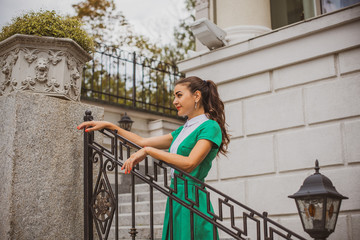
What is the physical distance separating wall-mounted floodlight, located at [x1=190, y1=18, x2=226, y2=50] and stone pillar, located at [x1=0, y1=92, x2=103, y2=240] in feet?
11.8

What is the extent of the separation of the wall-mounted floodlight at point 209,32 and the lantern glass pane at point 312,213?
3475 millimetres

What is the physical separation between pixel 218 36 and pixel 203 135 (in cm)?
393

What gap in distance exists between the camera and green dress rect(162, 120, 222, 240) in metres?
2.61

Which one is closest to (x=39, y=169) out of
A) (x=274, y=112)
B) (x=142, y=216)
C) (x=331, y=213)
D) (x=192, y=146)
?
(x=192, y=146)

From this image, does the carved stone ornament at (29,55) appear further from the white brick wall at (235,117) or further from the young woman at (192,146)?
the white brick wall at (235,117)

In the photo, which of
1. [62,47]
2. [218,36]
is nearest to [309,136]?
[218,36]

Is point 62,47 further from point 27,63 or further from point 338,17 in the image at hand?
point 338,17

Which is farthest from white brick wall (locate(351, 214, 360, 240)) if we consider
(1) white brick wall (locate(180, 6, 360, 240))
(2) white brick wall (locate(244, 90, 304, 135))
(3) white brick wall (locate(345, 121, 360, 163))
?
(2) white brick wall (locate(244, 90, 304, 135))

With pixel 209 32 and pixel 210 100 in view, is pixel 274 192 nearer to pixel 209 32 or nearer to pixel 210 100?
pixel 209 32

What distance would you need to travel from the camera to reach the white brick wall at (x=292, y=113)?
4.91 m

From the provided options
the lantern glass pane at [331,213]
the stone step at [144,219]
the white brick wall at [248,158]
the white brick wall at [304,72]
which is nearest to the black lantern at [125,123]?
the stone step at [144,219]

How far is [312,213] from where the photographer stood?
11.2 ft

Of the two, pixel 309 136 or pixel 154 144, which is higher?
pixel 309 136

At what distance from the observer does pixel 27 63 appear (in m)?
3.10
